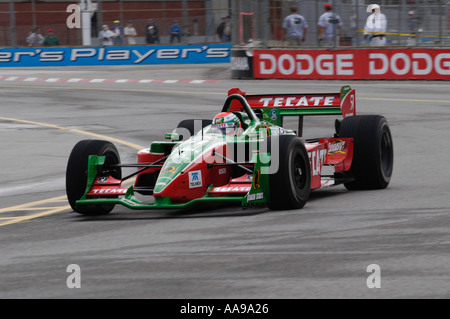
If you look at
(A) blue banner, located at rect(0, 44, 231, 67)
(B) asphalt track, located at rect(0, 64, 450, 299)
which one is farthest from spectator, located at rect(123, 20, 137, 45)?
(B) asphalt track, located at rect(0, 64, 450, 299)

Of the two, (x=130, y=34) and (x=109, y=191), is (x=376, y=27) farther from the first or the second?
(x=109, y=191)

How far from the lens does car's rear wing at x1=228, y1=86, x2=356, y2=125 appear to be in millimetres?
11594

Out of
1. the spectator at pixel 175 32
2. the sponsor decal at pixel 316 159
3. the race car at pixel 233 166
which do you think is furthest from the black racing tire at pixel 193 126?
the spectator at pixel 175 32

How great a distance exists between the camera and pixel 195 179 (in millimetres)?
9195

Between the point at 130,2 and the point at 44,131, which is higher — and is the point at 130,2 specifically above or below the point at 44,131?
above

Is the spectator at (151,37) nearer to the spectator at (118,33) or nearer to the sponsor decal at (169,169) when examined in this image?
the spectator at (118,33)

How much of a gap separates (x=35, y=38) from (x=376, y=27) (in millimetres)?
16257

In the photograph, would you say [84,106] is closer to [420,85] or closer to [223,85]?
[223,85]

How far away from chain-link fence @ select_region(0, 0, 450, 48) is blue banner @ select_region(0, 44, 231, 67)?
659mm

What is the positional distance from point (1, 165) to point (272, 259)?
25.9 ft

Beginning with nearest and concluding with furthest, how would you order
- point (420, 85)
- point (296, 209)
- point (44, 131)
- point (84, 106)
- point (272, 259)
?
1. point (272, 259)
2. point (296, 209)
3. point (44, 131)
4. point (84, 106)
5. point (420, 85)

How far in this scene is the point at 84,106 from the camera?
75.1 feet

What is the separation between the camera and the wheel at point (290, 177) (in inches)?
352
